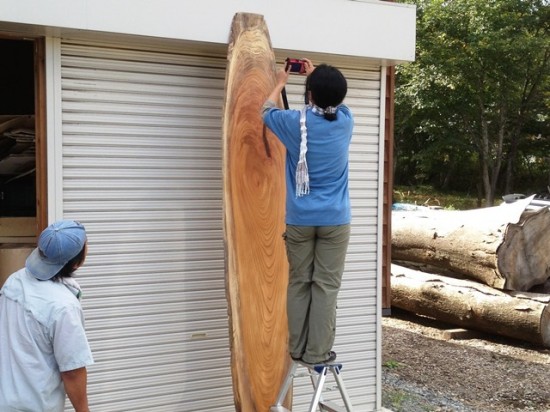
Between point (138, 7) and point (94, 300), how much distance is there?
1751 mm

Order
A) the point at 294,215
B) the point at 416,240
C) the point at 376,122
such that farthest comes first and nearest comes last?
the point at 416,240, the point at 376,122, the point at 294,215

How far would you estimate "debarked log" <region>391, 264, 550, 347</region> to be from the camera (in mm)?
8031

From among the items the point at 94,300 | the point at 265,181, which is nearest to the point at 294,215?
the point at 265,181

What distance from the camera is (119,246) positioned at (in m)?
4.26

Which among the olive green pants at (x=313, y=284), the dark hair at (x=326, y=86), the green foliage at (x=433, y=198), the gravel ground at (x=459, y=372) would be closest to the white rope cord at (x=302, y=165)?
the dark hair at (x=326, y=86)

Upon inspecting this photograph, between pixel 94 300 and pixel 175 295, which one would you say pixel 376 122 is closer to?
pixel 175 295

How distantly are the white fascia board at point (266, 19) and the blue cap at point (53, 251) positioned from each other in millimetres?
1550

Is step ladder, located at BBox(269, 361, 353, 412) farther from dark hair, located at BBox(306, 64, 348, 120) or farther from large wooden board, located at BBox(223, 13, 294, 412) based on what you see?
dark hair, located at BBox(306, 64, 348, 120)

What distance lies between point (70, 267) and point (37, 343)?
316 mm

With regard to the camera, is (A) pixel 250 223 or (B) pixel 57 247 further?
(A) pixel 250 223

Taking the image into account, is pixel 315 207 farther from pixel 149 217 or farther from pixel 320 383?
pixel 149 217

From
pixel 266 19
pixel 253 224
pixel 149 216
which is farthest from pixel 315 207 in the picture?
pixel 266 19

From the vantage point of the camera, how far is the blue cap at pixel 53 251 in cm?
270

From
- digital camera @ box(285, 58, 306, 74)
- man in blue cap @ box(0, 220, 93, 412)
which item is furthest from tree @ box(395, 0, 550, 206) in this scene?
man in blue cap @ box(0, 220, 93, 412)
